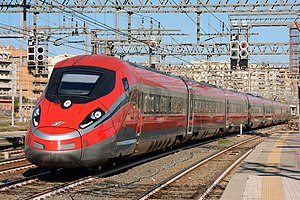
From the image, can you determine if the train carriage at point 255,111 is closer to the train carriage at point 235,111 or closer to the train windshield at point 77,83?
the train carriage at point 235,111

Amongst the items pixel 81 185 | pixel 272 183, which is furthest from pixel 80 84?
pixel 272 183

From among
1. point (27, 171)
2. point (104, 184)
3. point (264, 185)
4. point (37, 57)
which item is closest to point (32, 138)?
point (104, 184)

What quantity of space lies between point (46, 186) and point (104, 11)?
55.4 ft

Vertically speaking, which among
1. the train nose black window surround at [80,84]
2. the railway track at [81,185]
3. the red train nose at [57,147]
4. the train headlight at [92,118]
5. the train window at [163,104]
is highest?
the train nose black window surround at [80,84]

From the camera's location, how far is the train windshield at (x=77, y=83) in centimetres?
1362

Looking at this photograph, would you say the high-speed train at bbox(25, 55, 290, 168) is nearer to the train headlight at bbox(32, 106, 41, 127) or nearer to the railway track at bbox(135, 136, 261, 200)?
the train headlight at bbox(32, 106, 41, 127)

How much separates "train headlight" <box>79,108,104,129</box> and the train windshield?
71cm

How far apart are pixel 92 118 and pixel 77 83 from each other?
1.42 metres

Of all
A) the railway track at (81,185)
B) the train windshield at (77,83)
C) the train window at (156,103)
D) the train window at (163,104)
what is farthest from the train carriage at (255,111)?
the train windshield at (77,83)

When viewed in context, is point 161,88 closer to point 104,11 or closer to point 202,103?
point 202,103

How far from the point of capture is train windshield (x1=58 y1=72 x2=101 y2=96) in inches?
536

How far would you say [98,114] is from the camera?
42.7ft

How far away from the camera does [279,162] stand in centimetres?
1794

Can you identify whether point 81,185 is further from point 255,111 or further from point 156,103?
point 255,111
